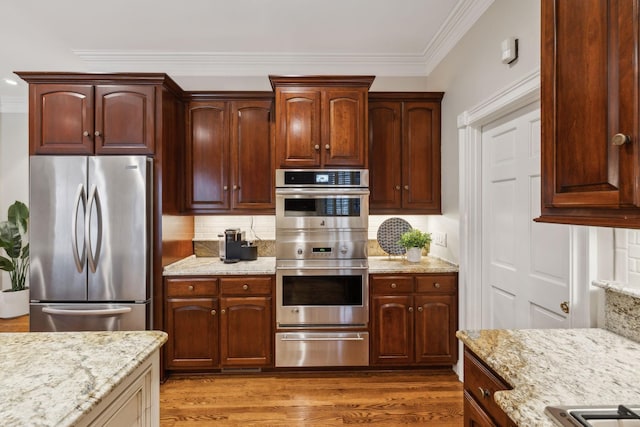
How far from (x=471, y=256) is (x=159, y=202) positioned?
2.49 meters

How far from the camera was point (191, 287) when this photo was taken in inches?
109

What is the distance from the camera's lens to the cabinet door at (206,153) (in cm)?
316

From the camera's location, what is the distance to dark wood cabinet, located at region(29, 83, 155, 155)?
8.85ft

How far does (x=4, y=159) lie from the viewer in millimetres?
4480

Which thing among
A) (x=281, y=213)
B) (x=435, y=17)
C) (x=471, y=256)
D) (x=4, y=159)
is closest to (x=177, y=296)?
(x=281, y=213)

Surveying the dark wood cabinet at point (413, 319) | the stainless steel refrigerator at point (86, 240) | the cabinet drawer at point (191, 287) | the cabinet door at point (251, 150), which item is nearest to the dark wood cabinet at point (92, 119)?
the stainless steel refrigerator at point (86, 240)

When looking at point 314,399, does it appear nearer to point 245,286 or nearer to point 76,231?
point 245,286

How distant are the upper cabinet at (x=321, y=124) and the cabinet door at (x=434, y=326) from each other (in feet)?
4.23

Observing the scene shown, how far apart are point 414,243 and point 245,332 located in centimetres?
163

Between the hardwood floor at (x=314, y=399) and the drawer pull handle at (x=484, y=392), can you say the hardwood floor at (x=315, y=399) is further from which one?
the drawer pull handle at (x=484, y=392)

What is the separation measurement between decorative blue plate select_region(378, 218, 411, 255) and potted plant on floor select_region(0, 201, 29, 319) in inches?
167

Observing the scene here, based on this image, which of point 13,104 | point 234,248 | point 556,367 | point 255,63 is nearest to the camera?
point 556,367

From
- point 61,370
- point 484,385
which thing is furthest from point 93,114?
point 484,385

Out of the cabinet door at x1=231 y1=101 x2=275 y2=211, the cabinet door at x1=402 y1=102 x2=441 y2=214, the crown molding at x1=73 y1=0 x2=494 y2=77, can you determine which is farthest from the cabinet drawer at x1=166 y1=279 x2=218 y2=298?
the crown molding at x1=73 y1=0 x2=494 y2=77
